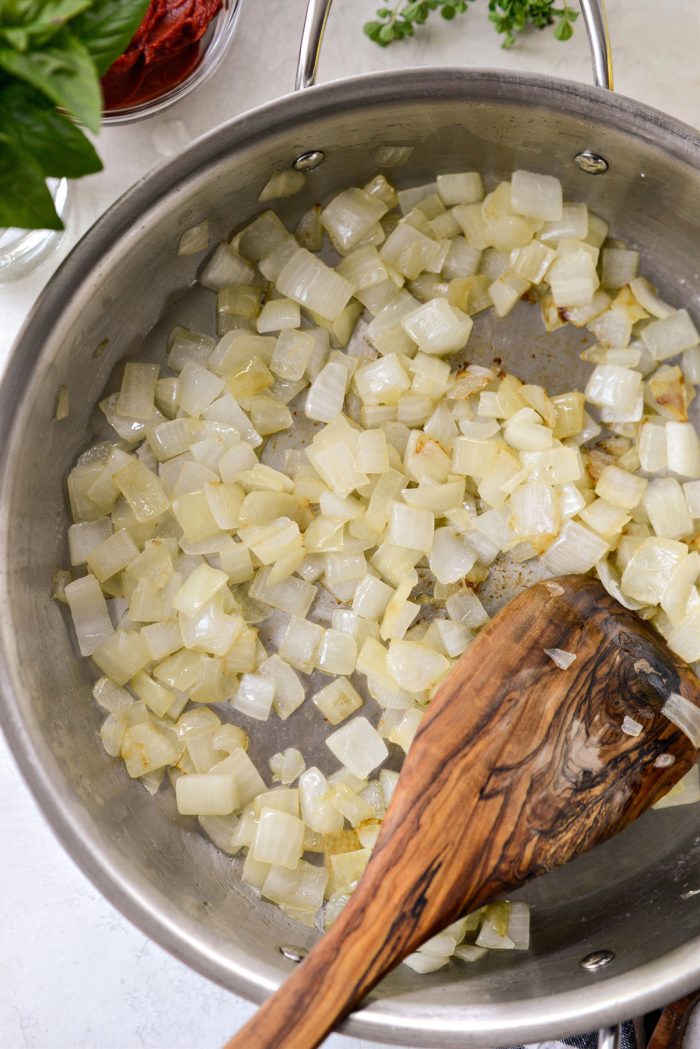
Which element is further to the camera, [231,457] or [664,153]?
[231,457]

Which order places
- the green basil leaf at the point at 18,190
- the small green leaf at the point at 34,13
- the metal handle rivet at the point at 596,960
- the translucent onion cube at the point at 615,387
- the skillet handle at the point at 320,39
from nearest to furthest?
the small green leaf at the point at 34,13, the green basil leaf at the point at 18,190, the skillet handle at the point at 320,39, the metal handle rivet at the point at 596,960, the translucent onion cube at the point at 615,387

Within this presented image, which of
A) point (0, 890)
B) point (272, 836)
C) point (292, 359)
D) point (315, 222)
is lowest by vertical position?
point (0, 890)

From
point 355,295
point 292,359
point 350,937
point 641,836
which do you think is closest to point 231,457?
point 292,359

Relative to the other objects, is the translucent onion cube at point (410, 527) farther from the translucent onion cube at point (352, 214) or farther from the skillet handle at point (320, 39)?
the skillet handle at point (320, 39)

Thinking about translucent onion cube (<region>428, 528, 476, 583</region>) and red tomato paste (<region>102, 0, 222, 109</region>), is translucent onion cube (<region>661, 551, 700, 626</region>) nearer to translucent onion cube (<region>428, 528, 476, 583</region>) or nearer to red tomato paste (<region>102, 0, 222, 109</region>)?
translucent onion cube (<region>428, 528, 476, 583</region>)

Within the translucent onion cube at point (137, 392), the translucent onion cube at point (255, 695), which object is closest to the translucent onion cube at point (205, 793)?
the translucent onion cube at point (255, 695)

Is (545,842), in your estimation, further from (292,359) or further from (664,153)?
(664,153)
